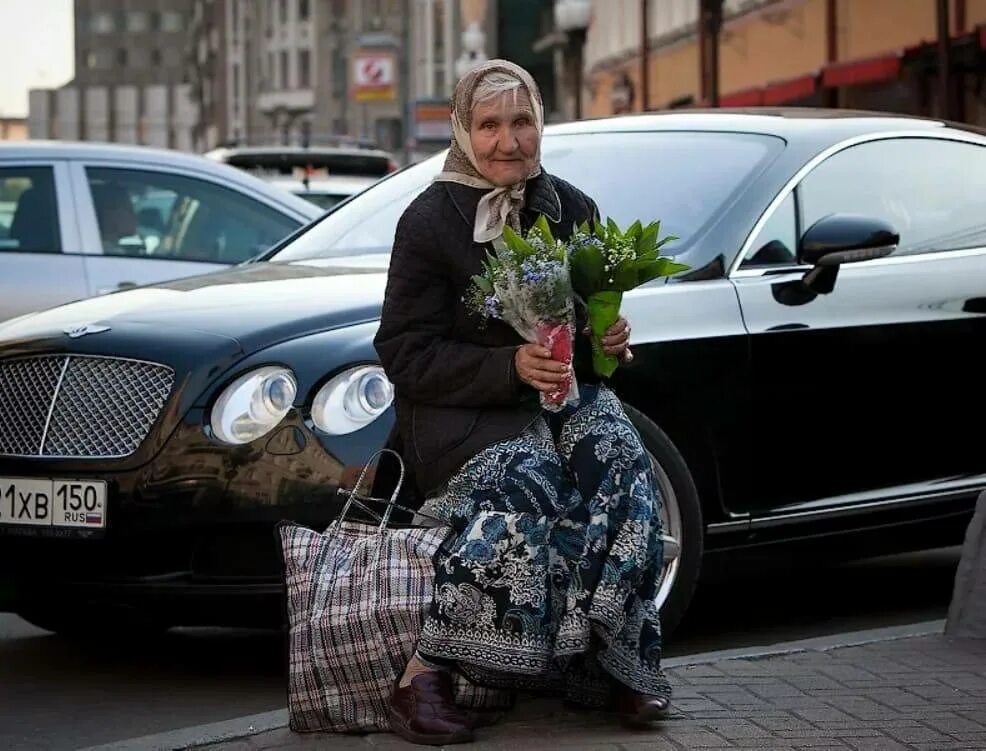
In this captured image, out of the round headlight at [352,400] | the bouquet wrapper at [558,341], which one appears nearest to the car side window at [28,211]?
the round headlight at [352,400]

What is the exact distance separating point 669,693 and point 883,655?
1117mm

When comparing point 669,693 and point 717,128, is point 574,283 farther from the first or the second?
point 717,128

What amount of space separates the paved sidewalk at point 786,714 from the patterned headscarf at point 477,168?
3.46 ft

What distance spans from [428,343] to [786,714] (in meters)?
1.13

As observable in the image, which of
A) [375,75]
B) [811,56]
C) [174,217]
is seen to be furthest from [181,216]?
[375,75]

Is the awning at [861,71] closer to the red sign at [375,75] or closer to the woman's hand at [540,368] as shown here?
the woman's hand at [540,368]

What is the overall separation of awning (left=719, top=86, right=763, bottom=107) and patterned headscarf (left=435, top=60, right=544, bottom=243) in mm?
26490

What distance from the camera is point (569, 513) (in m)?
4.97

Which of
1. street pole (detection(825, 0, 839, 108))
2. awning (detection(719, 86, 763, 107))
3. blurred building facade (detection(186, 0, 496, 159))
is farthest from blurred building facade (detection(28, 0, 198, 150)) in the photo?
street pole (detection(825, 0, 839, 108))

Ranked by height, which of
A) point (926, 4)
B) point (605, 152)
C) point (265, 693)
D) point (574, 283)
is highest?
point (926, 4)

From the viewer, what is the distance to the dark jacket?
4.95 m

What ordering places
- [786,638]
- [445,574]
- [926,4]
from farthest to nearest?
[926,4] → [786,638] → [445,574]

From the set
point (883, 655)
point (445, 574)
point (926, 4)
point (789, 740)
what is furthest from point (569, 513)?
point (926, 4)

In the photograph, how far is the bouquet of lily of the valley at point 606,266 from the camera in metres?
4.89
